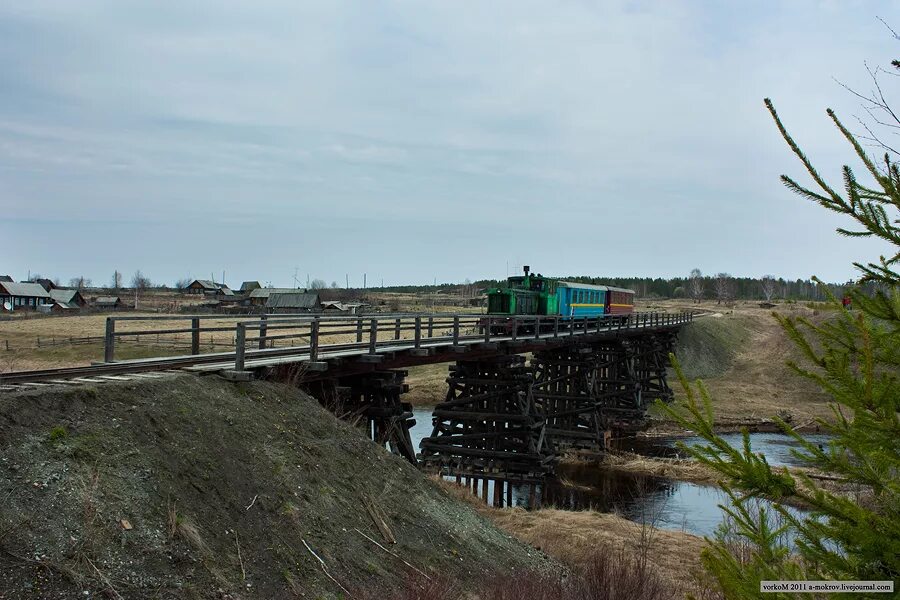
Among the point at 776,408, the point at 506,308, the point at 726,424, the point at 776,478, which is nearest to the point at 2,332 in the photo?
the point at 506,308

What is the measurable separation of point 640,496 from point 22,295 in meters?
73.3

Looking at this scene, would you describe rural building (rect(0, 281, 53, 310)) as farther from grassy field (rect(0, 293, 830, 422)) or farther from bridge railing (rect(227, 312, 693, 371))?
bridge railing (rect(227, 312, 693, 371))

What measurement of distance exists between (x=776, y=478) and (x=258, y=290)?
3523 inches

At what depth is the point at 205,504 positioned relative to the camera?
778 cm

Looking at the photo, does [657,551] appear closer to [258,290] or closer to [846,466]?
[846,466]

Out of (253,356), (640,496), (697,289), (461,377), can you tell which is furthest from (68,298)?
(697,289)

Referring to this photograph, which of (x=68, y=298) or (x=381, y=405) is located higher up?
(x=68, y=298)

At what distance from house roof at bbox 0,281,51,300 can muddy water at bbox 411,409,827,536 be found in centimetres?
6275

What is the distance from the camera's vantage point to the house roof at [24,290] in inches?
2858

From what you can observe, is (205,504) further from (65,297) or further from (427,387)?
(65,297)

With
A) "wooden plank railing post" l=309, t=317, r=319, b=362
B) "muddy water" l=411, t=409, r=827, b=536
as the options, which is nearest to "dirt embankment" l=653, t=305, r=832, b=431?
"muddy water" l=411, t=409, r=827, b=536

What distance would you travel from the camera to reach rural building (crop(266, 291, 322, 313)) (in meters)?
75.5

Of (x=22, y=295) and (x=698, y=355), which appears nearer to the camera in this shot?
(x=698, y=355)

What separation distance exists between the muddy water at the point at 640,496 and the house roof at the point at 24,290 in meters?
62.7
